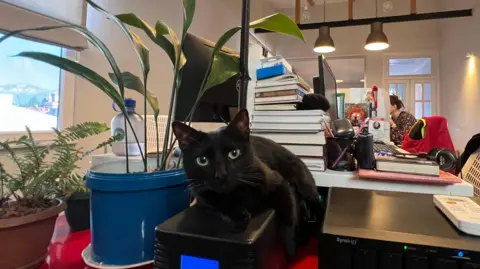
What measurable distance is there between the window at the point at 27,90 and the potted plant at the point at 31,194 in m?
1.09

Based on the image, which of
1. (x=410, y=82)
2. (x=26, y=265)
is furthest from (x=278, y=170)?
(x=410, y=82)

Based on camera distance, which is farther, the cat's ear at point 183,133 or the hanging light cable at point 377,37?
the hanging light cable at point 377,37

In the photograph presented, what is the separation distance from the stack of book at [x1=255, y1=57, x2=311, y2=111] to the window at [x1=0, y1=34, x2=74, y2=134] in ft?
3.90

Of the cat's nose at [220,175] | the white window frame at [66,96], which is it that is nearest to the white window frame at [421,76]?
the white window frame at [66,96]

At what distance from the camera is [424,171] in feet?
2.38

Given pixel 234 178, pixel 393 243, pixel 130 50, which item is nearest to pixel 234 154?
pixel 234 178

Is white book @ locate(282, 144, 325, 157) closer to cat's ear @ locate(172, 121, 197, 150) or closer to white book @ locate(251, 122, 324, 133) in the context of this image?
white book @ locate(251, 122, 324, 133)

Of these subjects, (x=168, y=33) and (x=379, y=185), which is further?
(x=379, y=185)

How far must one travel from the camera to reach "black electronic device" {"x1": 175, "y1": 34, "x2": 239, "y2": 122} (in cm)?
91

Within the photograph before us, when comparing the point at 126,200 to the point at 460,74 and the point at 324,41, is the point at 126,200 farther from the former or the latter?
the point at 460,74

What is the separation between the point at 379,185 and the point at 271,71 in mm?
458

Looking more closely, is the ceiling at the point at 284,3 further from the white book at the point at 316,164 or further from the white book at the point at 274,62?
the white book at the point at 316,164

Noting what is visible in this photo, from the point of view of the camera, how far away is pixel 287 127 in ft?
2.67

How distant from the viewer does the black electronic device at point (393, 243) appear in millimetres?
351
